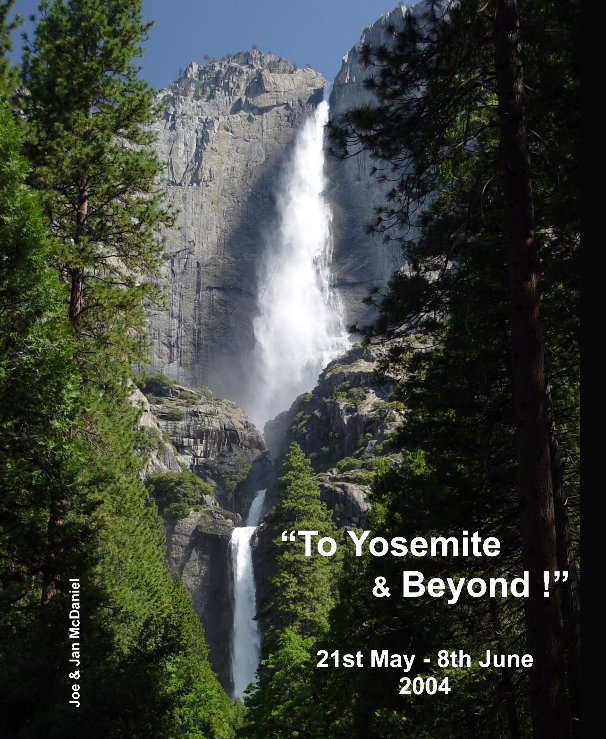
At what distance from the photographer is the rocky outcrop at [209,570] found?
47.5m

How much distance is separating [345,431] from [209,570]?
17.5 metres

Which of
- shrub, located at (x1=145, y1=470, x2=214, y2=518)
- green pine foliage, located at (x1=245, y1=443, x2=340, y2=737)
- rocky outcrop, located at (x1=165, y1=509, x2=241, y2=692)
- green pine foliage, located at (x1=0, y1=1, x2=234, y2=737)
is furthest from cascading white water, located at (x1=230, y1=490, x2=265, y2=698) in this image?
green pine foliage, located at (x1=0, y1=1, x2=234, y2=737)

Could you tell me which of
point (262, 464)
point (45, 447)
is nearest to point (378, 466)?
point (45, 447)

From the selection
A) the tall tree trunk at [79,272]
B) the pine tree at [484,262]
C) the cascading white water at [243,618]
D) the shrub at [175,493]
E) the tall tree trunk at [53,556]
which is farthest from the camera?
the shrub at [175,493]

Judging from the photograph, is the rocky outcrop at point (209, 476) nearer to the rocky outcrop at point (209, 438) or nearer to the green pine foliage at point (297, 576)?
the rocky outcrop at point (209, 438)

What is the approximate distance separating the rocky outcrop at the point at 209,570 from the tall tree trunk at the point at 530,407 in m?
44.2

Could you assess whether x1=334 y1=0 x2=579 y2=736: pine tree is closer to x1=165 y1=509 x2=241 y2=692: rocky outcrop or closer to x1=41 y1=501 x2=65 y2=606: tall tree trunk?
x1=41 y1=501 x2=65 y2=606: tall tree trunk

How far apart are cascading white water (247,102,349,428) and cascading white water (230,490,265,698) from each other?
189 feet

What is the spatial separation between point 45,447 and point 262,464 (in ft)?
216

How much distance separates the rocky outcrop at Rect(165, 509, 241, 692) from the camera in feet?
156

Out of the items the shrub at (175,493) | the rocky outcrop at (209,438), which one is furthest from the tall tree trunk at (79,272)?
the rocky outcrop at (209,438)

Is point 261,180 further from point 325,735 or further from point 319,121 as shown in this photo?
point 325,735

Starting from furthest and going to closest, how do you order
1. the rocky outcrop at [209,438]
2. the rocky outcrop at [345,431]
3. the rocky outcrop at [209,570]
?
1. the rocky outcrop at [209,438]
2. the rocky outcrop at [209,570]
3. the rocky outcrop at [345,431]

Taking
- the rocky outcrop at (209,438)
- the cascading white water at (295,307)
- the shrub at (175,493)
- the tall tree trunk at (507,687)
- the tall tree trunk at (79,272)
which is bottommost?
the tall tree trunk at (507,687)
